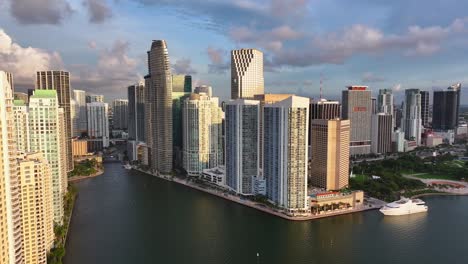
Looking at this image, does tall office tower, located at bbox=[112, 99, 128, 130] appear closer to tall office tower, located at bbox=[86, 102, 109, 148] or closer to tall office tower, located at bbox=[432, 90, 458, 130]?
tall office tower, located at bbox=[86, 102, 109, 148]

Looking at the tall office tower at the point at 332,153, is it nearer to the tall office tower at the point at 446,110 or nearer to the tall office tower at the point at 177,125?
the tall office tower at the point at 177,125

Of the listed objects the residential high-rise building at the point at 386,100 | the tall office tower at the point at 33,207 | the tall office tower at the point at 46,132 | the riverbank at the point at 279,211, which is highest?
the residential high-rise building at the point at 386,100

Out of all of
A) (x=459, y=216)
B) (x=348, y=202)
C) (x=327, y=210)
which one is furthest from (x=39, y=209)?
(x=459, y=216)

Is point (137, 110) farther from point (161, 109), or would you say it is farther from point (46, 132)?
point (46, 132)

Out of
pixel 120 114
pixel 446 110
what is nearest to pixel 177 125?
pixel 120 114

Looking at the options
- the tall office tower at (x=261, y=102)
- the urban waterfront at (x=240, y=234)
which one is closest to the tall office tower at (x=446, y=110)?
the urban waterfront at (x=240, y=234)

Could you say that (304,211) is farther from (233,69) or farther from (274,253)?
(233,69)
